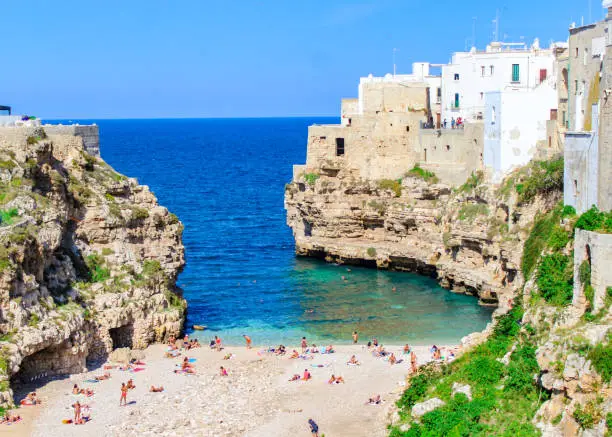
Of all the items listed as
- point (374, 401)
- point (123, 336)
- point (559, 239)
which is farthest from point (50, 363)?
point (559, 239)

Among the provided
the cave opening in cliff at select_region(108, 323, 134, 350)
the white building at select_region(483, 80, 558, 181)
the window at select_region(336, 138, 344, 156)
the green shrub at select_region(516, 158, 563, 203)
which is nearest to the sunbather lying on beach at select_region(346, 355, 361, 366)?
the cave opening in cliff at select_region(108, 323, 134, 350)

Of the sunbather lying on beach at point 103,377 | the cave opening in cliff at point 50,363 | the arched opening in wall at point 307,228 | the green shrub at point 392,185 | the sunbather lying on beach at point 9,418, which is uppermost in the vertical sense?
the green shrub at point 392,185

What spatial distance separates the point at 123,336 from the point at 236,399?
27.2 ft

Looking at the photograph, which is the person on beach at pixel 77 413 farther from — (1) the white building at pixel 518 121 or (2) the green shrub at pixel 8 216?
(1) the white building at pixel 518 121

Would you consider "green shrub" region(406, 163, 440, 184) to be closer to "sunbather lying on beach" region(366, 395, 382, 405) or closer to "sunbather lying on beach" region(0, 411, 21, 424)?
"sunbather lying on beach" region(366, 395, 382, 405)

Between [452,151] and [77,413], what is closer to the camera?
[77,413]

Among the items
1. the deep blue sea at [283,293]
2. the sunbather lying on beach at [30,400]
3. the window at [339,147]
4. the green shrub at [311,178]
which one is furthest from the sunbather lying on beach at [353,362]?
the window at [339,147]

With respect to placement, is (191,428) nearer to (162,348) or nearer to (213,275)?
(162,348)

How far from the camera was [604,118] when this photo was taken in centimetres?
3042

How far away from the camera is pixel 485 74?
60969 mm

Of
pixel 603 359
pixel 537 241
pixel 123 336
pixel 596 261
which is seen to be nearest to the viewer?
pixel 603 359

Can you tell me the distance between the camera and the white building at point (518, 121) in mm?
48969

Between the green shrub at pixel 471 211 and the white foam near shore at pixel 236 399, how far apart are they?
11.9m

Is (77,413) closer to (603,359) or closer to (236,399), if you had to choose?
(236,399)
